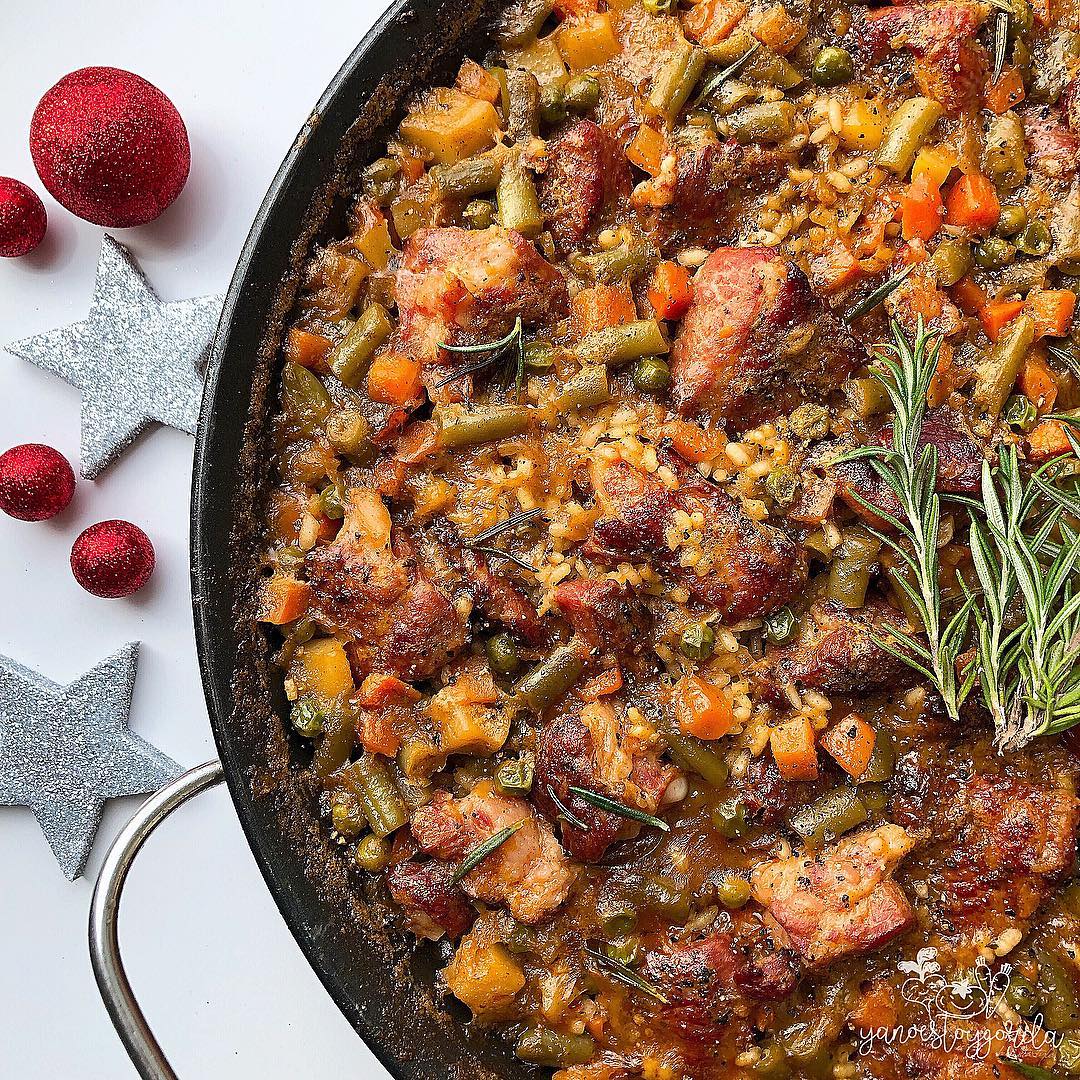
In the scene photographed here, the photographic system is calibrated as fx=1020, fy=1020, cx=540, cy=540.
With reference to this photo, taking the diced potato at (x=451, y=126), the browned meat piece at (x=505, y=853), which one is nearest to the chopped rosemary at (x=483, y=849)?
the browned meat piece at (x=505, y=853)

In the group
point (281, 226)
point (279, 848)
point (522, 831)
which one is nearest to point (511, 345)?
point (281, 226)

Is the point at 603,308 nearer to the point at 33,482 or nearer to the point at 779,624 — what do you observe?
the point at 779,624

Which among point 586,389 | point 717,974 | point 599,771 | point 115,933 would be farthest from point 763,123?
point 115,933

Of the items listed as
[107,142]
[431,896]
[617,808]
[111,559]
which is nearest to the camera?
[617,808]

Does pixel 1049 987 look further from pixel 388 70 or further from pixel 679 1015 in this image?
pixel 388 70

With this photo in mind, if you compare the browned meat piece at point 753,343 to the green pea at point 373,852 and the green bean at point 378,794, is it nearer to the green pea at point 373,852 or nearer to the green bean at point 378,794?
the green bean at point 378,794

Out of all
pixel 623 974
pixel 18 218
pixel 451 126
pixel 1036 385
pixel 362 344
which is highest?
pixel 18 218
